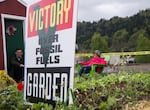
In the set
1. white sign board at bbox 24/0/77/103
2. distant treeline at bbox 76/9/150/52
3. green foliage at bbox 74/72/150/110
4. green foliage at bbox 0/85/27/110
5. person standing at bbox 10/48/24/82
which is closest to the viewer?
white sign board at bbox 24/0/77/103

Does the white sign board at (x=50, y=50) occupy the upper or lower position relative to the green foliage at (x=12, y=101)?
upper

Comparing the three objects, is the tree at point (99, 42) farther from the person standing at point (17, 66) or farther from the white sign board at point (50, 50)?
the white sign board at point (50, 50)

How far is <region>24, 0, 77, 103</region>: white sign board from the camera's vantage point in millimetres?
3826

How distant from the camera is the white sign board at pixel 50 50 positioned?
3.83m

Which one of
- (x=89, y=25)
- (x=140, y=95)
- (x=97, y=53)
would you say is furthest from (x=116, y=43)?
(x=140, y=95)

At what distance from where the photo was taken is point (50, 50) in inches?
166

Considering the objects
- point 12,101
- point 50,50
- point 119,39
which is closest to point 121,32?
point 119,39

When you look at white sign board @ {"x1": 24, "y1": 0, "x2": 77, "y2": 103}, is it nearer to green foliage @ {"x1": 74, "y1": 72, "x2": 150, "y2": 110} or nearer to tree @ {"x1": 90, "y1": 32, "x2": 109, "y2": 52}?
green foliage @ {"x1": 74, "y1": 72, "x2": 150, "y2": 110}

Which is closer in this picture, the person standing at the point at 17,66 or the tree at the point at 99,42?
the person standing at the point at 17,66

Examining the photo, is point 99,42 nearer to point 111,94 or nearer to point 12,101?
point 12,101

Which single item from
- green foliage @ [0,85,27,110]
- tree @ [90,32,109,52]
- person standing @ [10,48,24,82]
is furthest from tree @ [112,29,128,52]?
green foliage @ [0,85,27,110]

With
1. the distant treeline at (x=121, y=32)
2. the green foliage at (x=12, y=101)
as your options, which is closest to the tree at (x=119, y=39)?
the distant treeline at (x=121, y=32)

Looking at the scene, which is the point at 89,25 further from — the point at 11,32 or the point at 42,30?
the point at 42,30

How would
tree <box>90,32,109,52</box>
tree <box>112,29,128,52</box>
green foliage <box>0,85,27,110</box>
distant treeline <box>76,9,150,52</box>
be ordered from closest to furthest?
green foliage <box>0,85,27,110</box>, distant treeline <box>76,9,150,52</box>, tree <box>112,29,128,52</box>, tree <box>90,32,109,52</box>
